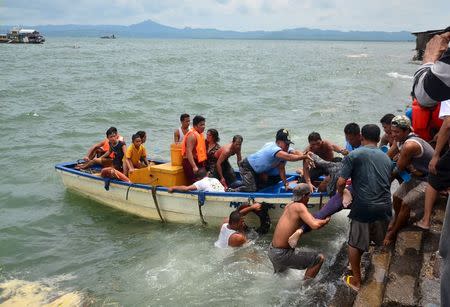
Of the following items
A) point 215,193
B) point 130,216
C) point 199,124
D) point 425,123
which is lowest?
point 130,216

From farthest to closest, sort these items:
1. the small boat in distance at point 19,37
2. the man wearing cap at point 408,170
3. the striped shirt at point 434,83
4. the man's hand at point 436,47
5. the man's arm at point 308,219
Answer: the small boat in distance at point 19,37
the man's arm at point 308,219
the man wearing cap at point 408,170
the man's hand at point 436,47
the striped shirt at point 434,83

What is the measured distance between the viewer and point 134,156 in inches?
410

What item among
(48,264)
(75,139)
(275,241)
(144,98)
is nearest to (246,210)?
(275,241)

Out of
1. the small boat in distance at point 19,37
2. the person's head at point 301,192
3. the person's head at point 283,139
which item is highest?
the small boat in distance at point 19,37

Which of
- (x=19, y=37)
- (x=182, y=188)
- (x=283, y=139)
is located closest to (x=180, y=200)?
(x=182, y=188)

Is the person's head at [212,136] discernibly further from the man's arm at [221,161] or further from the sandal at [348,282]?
the sandal at [348,282]

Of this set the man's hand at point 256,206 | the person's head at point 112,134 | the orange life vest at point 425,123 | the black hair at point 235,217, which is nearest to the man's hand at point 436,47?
the orange life vest at point 425,123

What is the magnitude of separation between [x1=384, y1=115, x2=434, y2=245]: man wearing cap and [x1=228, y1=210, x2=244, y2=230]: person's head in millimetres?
2584

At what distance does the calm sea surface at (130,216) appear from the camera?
24.3ft

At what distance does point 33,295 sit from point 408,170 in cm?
629

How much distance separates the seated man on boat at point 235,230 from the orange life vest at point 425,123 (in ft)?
9.82

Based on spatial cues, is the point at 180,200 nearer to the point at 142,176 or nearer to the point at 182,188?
the point at 182,188

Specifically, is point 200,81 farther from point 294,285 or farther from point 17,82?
point 294,285

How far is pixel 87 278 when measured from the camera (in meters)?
8.03
